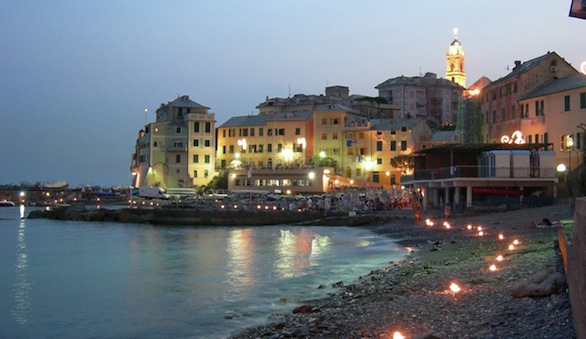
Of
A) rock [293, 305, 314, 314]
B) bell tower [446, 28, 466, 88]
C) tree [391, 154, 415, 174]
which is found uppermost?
bell tower [446, 28, 466, 88]

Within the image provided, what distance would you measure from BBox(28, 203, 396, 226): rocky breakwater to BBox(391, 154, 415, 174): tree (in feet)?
103

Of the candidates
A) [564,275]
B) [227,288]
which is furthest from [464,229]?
[564,275]

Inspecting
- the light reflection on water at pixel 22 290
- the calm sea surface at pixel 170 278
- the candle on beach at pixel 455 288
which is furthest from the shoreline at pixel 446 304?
the light reflection on water at pixel 22 290

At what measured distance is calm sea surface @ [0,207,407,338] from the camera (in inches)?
765

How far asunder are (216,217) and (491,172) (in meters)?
31.1

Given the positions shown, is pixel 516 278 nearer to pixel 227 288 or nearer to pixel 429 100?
pixel 227 288

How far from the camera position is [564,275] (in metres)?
12.9

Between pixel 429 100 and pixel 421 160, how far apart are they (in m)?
71.6

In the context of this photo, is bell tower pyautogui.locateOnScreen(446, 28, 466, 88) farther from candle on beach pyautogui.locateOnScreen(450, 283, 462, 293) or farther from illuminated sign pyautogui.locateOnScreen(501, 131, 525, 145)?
candle on beach pyautogui.locateOnScreen(450, 283, 462, 293)

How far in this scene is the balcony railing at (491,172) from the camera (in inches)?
1912

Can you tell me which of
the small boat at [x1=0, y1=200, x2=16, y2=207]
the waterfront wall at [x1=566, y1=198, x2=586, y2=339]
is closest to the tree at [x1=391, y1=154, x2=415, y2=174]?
the waterfront wall at [x1=566, y1=198, x2=586, y2=339]

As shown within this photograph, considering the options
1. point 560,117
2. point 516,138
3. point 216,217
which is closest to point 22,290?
point 216,217

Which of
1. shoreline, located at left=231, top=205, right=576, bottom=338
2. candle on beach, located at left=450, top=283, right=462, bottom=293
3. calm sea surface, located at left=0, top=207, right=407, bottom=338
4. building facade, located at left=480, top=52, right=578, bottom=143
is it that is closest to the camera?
shoreline, located at left=231, top=205, right=576, bottom=338

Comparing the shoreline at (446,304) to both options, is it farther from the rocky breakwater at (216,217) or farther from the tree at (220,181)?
the tree at (220,181)
